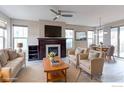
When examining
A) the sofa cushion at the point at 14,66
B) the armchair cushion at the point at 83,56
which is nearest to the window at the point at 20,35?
the sofa cushion at the point at 14,66

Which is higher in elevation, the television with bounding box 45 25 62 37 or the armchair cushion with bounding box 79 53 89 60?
the television with bounding box 45 25 62 37

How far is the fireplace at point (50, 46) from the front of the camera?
20.9 feet

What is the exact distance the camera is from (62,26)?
7.11 metres

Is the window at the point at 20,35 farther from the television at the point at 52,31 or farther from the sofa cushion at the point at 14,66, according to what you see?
the sofa cushion at the point at 14,66

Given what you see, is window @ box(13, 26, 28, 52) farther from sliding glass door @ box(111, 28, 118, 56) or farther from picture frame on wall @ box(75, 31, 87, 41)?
sliding glass door @ box(111, 28, 118, 56)

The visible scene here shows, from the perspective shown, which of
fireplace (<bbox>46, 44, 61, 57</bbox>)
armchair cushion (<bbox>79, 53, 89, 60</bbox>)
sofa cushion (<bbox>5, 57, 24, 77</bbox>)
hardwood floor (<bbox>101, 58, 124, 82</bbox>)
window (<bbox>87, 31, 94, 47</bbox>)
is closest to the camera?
sofa cushion (<bbox>5, 57, 24, 77</bbox>)

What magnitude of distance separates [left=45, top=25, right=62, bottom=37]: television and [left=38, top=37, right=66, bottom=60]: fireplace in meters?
0.28

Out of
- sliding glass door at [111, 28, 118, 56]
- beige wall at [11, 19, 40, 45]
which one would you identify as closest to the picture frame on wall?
sliding glass door at [111, 28, 118, 56]

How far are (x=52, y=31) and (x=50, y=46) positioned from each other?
954mm

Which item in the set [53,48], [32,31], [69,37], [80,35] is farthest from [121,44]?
[32,31]

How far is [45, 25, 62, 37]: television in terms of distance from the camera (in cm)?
667

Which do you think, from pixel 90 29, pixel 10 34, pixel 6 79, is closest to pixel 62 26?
pixel 90 29
